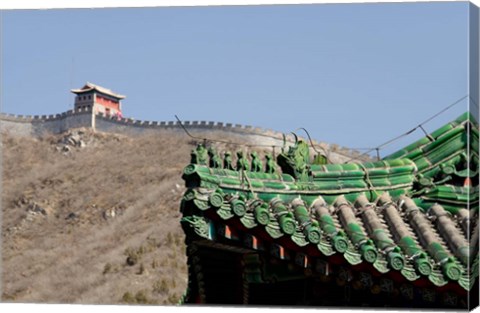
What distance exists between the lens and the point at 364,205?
31.6ft

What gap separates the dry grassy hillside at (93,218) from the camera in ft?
145

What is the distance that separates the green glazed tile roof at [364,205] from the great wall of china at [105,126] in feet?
142

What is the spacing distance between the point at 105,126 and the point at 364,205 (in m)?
52.0

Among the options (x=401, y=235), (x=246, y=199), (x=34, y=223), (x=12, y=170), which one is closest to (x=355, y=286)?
(x=401, y=235)

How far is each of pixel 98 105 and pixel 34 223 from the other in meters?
9.01

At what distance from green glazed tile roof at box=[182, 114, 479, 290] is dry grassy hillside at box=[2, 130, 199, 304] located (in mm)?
29191

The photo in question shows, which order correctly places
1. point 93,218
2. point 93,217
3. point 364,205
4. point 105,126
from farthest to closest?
1. point 105,126
2. point 93,217
3. point 93,218
4. point 364,205

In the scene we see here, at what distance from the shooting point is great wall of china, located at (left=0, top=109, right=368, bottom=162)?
176 ft

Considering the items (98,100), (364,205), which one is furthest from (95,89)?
(364,205)

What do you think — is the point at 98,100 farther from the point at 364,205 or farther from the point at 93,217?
the point at 364,205

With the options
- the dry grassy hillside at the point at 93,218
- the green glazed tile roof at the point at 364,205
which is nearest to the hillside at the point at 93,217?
the dry grassy hillside at the point at 93,218

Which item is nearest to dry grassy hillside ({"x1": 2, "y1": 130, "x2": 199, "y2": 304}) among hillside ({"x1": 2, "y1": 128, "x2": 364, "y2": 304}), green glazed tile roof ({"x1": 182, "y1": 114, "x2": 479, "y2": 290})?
hillside ({"x1": 2, "y1": 128, "x2": 364, "y2": 304})

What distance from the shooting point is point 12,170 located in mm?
60656

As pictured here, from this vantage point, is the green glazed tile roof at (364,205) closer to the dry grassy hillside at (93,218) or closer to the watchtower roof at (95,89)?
the dry grassy hillside at (93,218)
